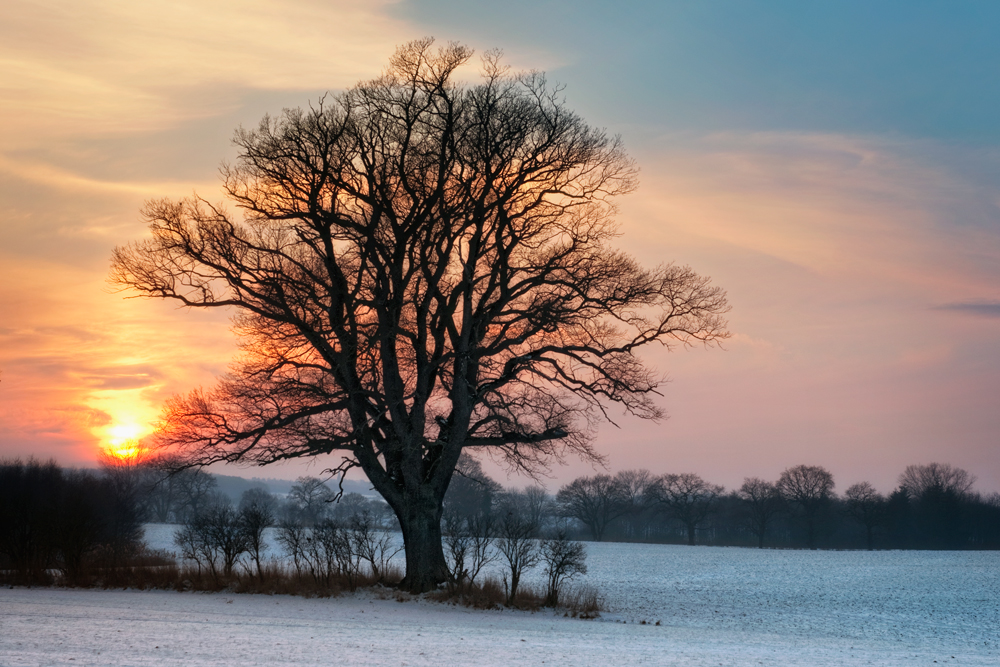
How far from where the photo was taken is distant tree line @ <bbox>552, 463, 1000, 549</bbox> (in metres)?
92.7

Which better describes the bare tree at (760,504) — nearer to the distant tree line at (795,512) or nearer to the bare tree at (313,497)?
the distant tree line at (795,512)

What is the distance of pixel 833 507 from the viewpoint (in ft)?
322

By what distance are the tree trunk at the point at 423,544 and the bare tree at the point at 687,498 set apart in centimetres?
7911

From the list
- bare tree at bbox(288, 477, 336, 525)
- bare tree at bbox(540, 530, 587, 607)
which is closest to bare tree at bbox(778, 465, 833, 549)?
bare tree at bbox(288, 477, 336, 525)

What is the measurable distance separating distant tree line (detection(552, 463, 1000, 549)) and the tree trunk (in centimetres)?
7745

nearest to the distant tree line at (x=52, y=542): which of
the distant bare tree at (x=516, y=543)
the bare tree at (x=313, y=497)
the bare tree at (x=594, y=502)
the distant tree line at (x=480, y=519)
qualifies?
the distant tree line at (x=480, y=519)

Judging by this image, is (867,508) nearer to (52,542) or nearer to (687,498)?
(687,498)

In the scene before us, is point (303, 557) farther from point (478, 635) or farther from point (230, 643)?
point (230, 643)

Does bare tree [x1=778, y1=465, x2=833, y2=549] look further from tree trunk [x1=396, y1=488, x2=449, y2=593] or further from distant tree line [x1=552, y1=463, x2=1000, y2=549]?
tree trunk [x1=396, y1=488, x2=449, y2=593]

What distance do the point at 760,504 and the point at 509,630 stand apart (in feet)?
293

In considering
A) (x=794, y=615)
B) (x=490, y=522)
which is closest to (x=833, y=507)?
(x=794, y=615)

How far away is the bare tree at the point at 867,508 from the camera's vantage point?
9062 cm

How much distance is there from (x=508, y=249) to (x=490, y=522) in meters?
7.76

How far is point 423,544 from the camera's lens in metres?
23.3
